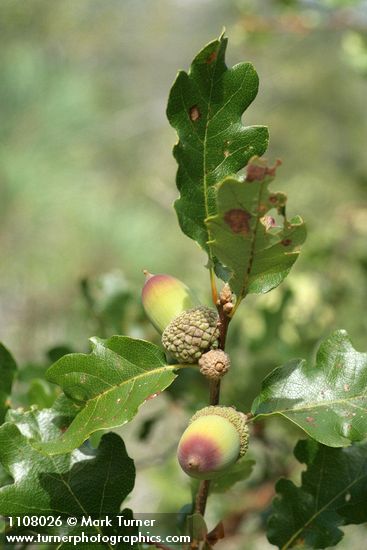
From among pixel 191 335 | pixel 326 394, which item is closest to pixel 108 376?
pixel 191 335

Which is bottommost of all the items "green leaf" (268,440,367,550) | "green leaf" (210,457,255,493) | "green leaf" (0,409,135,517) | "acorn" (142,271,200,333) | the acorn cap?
"green leaf" (210,457,255,493)

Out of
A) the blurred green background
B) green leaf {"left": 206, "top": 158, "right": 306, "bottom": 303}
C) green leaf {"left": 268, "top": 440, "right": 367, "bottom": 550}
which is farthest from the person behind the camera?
the blurred green background

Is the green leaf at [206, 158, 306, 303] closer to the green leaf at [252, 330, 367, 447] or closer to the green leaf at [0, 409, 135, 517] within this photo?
the green leaf at [252, 330, 367, 447]

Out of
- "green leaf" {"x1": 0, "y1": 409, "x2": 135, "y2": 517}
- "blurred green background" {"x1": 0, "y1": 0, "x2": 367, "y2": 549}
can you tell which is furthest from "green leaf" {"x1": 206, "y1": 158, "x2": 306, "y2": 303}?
"blurred green background" {"x1": 0, "y1": 0, "x2": 367, "y2": 549}

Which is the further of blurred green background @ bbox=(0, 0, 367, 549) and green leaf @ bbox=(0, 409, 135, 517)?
blurred green background @ bbox=(0, 0, 367, 549)

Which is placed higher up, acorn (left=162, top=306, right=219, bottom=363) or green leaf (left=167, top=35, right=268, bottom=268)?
green leaf (left=167, top=35, right=268, bottom=268)

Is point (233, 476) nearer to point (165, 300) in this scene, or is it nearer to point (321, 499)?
point (321, 499)

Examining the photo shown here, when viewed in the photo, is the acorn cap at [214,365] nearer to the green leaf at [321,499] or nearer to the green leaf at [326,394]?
the green leaf at [326,394]

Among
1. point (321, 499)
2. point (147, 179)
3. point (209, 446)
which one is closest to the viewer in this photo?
point (209, 446)
